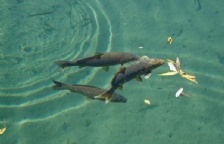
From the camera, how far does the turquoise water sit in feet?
16.6

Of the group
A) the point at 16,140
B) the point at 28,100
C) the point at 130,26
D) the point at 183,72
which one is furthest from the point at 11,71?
the point at 183,72

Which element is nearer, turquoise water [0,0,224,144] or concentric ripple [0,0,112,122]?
turquoise water [0,0,224,144]

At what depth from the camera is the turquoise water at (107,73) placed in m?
5.05

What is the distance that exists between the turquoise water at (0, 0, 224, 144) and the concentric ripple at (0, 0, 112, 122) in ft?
0.06

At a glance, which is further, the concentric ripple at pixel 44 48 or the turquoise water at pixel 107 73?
the concentric ripple at pixel 44 48

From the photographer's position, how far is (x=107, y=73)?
18.5ft

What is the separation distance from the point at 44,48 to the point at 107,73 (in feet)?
4.35

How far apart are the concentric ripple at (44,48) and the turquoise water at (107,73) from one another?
18 millimetres

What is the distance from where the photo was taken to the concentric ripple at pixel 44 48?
5.27 m

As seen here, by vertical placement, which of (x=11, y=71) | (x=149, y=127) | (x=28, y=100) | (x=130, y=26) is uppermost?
(x=130, y=26)

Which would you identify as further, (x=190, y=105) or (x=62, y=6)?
(x=62, y=6)

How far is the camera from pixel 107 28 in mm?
6254

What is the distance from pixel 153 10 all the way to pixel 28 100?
3.27 meters

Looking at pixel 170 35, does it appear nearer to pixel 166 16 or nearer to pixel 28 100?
pixel 166 16
